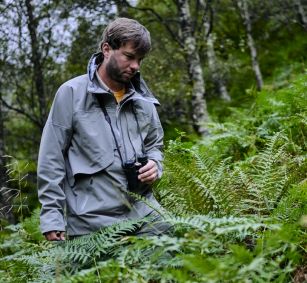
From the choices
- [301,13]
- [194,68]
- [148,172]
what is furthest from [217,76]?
[148,172]

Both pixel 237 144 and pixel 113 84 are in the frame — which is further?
pixel 237 144

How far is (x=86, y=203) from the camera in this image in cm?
388

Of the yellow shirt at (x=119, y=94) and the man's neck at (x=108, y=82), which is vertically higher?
the man's neck at (x=108, y=82)

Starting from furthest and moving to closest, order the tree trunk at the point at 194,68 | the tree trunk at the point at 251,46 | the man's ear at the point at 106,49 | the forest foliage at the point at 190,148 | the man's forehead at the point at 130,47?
the tree trunk at the point at 251,46 → the tree trunk at the point at 194,68 → the man's ear at the point at 106,49 → the man's forehead at the point at 130,47 → the forest foliage at the point at 190,148

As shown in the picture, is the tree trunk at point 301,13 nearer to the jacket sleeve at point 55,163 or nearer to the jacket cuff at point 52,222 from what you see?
the jacket sleeve at point 55,163

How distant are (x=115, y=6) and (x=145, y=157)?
8.68 metres

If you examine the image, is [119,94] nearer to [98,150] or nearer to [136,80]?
[136,80]

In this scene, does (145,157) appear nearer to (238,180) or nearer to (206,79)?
(238,180)

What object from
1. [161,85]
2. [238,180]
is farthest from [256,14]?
[238,180]

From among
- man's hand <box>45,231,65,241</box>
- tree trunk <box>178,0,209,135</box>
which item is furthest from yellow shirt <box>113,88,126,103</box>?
tree trunk <box>178,0,209,135</box>

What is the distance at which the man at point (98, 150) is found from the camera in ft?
12.8

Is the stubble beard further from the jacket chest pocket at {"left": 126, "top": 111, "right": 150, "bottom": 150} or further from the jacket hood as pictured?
the jacket chest pocket at {"left": 126, "top": 111, "right": 150, "bottom": 150}

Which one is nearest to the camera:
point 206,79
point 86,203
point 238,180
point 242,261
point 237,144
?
point 242,261

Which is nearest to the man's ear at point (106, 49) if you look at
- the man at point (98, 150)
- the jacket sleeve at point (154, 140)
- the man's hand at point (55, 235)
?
the man at point (98, 150)
